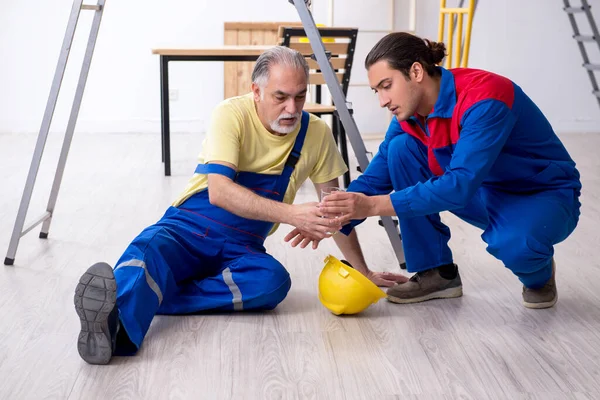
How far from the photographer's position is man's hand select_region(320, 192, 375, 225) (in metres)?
2.36

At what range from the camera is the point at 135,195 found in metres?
4.50

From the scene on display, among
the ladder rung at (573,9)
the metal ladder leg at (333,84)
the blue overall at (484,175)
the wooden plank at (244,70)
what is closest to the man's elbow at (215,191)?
the blue overall at (484,175)

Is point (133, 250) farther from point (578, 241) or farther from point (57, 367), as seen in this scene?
point (578, 241)

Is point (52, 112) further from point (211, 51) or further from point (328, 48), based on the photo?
point (328, 48)

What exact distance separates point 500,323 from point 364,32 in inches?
193

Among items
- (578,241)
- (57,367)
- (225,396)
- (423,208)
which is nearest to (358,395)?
(225,396)

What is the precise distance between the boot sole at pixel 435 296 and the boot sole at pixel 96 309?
102 cm

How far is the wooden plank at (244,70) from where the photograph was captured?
704 centimetres

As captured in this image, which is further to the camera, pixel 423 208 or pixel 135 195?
pixel 135 195

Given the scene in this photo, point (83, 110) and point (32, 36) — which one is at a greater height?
point (32, 36)

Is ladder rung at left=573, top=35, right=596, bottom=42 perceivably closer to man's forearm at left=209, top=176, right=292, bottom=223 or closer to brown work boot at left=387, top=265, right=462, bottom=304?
brown work boot at left=387, top=265, right=462, bottom=304

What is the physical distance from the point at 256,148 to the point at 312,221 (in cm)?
36

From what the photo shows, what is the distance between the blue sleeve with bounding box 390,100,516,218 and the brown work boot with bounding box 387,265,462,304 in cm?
47

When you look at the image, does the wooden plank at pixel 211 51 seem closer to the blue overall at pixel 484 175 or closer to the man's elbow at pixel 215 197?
the blue overall at pixel 484 175
